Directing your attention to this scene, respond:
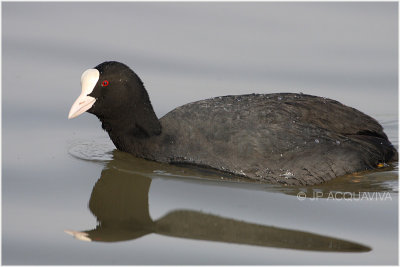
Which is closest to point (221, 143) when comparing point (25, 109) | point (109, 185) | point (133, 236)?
point (109, 185)

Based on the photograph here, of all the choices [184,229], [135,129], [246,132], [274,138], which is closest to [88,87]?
[135,129]

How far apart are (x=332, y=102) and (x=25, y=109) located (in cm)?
310

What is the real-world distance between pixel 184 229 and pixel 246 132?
4.15 ft

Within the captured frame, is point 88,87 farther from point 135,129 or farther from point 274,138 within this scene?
point 274,138

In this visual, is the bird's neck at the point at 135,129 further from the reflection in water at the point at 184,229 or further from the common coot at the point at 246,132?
the reflection in water at the point at 184,229

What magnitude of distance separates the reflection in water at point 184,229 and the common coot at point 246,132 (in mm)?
715

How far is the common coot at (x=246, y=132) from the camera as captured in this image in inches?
257

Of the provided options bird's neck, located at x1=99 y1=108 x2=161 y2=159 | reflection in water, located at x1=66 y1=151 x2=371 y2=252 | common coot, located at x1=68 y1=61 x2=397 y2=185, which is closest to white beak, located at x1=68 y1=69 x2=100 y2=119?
common coot, located at x1=68 y1=61 x2=397 y2=185

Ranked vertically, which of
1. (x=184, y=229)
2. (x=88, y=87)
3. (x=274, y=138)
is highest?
(x=88, y=87)

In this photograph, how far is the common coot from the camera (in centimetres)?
652

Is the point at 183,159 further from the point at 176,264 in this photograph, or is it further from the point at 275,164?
the point at 176,264

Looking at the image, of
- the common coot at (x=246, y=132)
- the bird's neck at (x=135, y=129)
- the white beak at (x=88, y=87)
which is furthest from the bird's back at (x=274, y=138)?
the white beak at (x=88, y=87)

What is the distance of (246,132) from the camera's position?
6559mm

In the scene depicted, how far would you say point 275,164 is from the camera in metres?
6.49
